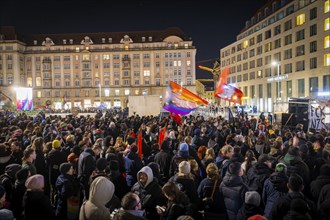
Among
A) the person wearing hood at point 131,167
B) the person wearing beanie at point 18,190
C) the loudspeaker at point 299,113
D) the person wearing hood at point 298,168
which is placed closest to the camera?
the person wearing beanie at point 18,190

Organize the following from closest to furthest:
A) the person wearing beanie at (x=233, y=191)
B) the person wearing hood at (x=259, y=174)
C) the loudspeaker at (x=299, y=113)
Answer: the person wearing beanie at (x=233, y=191) → the person wearing hood at (x=259, y=174) → the loudspeaker at (x=299, y=113)

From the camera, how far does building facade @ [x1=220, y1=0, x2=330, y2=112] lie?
53.6 m

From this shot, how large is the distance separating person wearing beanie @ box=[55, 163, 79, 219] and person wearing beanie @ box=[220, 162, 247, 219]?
3.01m

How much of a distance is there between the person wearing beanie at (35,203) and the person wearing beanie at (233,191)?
311 cm

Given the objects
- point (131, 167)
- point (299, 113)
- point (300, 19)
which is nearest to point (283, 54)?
point (300, 19)

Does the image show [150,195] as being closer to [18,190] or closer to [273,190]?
[273,190]

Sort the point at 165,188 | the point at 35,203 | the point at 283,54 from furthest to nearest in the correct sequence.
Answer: the point at 283,54 < the point at 35,203 < the point at 165,188

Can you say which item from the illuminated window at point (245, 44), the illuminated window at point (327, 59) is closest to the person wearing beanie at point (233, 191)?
the illuminated window at point (327, 59)

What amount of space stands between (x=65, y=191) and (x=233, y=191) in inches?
130

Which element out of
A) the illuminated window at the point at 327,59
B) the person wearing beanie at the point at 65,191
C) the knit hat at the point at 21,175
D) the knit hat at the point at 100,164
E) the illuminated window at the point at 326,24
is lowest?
the person wearing beanie at the point at 65,191

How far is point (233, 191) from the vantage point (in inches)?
241

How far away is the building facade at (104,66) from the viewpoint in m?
104

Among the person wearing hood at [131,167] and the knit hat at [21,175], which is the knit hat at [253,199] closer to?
the person wearing hood at [131,167]

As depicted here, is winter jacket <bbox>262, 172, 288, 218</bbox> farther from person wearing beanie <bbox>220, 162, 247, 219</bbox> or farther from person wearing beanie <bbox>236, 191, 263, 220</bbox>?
person wearing beanie <bbox>236, 191, 263, 220</bbox>
